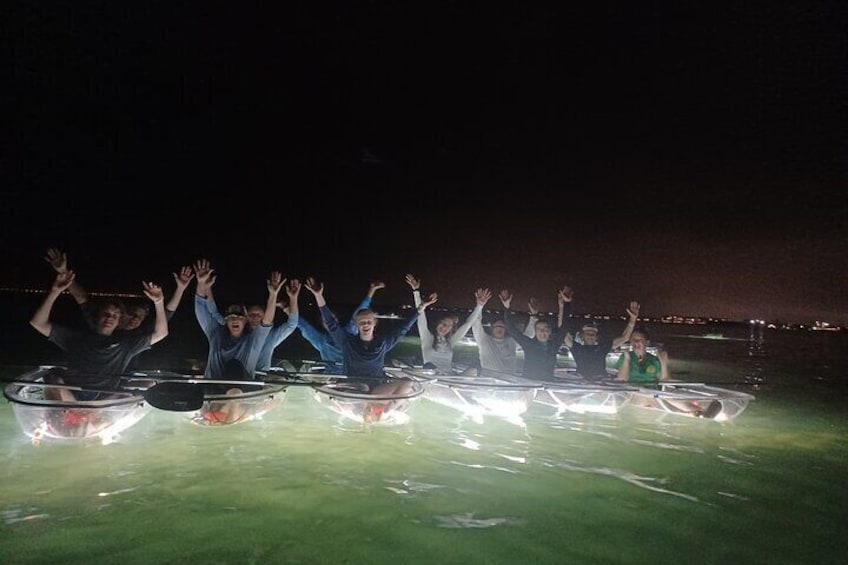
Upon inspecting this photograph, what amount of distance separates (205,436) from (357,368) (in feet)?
9.22

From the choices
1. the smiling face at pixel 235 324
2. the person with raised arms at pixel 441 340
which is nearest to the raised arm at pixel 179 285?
the smiling face at pixel 235 324

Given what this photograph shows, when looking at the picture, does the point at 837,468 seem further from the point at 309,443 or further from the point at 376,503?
the point at 309,443

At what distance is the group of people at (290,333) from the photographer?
816cm

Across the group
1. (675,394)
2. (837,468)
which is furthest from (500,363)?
(837,468)

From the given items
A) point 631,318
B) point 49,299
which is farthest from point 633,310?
point 49,299

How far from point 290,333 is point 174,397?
2992 millimetres

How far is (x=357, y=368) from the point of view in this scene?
32.5 ft

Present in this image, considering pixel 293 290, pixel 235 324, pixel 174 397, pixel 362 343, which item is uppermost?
pixel 293 290

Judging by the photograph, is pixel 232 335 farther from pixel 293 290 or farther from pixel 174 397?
pixel 174 397

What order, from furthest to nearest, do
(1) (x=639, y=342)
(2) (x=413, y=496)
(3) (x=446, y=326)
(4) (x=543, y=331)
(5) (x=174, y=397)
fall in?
(3) (x=446, y=326) < (1) (x=639, y=342) < (4) (x=543, y=331) < (5) (x=174, y=397) < (2) (x=413, y=496)

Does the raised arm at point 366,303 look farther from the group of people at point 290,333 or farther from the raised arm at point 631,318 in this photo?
the raised arm at point 631,318

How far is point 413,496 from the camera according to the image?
21.8ft

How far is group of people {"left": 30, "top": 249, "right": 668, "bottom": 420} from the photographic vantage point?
8156 millimetres

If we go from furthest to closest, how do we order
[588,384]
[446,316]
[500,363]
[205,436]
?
[446,316] → [500,363] → [588,384] → [205,436]
